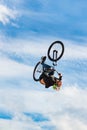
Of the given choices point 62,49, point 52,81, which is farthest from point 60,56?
point 52,81

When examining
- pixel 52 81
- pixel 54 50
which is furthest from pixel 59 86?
pixel 54 50

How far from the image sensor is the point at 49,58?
53.8 m

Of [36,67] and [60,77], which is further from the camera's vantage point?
[36,67]

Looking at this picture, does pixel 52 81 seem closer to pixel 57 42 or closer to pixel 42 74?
pixel 42 74

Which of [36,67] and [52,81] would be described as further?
[36,67]

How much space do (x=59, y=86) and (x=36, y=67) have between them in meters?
6.89

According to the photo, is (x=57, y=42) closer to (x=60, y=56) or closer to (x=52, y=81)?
(x=60, y=56)

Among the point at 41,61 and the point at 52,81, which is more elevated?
the point at 41,61

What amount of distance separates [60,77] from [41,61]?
5106mm

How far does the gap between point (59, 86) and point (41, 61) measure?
20.9 feet

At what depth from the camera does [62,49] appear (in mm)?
53375

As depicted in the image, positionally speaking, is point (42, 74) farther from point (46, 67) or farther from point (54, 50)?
point (54, 50)

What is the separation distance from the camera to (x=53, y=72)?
181 feet

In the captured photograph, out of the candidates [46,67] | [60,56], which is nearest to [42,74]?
[46,67]
